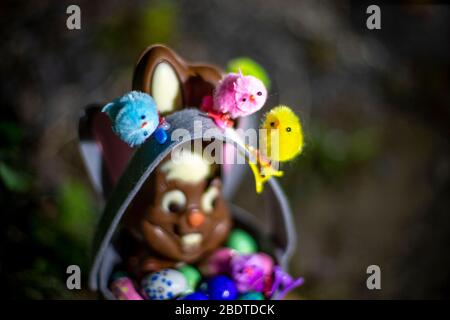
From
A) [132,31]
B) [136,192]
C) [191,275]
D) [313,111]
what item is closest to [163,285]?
[191,275]

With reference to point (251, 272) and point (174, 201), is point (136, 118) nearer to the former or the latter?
point (174, 201)

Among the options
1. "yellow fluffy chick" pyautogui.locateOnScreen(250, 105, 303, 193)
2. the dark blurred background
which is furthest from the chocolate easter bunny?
the dark blurred background

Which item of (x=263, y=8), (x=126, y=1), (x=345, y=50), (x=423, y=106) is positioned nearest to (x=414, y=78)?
(x=423, y=106)

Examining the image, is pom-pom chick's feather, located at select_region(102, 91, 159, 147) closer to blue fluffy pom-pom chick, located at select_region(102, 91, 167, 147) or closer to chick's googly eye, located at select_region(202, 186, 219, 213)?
blue fluffy pom-pom chick, located at select_region(102, 91, 167, 147)

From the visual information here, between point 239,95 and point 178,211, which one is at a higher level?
point 239,95

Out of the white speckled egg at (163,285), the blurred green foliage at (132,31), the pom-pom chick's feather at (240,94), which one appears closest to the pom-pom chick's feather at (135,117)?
the pom-pom chick's feather at (240,94)
